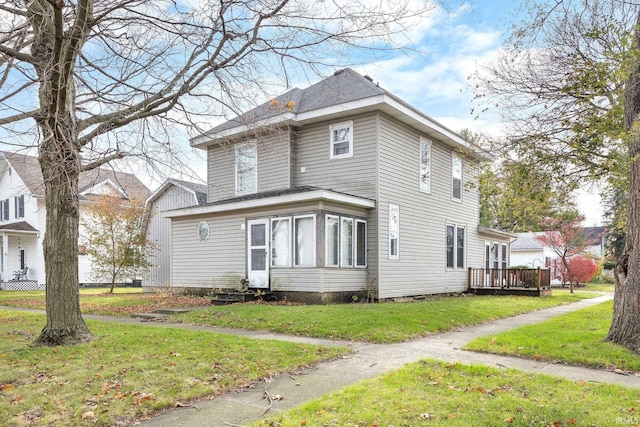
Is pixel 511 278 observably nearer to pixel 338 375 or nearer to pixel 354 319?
pixel 354 319

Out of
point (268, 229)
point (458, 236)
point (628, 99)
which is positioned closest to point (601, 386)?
point (628, 99)

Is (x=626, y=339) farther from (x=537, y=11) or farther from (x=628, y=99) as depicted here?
(x=537, y=11)

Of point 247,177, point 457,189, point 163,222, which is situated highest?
point 247,177

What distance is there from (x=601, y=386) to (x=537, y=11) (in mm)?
5742

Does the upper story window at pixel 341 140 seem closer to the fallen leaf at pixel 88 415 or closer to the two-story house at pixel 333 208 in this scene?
the two-story house at pixel 333 208

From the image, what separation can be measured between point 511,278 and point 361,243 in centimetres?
884

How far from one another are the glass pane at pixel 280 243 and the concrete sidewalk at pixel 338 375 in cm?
539

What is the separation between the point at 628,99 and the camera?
749cm

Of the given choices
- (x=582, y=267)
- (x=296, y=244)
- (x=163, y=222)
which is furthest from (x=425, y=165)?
(x=582, y=267)

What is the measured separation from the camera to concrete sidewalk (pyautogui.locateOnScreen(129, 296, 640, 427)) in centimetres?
432

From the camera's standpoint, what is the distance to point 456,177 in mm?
19531

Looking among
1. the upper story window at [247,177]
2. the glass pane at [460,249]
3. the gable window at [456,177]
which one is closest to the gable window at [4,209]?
the upper story window at [247,177]

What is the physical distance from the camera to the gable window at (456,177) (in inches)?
754

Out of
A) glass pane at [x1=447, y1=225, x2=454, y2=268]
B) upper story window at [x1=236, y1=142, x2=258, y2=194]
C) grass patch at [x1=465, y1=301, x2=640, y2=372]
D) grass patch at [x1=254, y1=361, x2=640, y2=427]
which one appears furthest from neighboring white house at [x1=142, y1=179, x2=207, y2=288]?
grass patch at [x1=254, y1=361, x2=640, y2=427]
